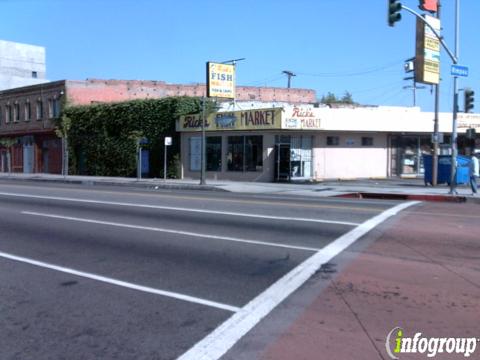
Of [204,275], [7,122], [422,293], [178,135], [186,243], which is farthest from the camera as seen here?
[7,122]

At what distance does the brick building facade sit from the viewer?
156ft

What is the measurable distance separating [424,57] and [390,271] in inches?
714

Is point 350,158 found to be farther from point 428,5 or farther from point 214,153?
point 428,5

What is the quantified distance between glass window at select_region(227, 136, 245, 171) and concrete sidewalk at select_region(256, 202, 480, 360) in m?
23.8

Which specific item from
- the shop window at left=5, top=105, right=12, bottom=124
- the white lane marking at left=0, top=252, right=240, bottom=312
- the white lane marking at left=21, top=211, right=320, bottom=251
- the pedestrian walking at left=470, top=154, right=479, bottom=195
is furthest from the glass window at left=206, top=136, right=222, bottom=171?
the shop window at left=5, top=105, right=12, bottom=124

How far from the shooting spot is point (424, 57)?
79.6 ft

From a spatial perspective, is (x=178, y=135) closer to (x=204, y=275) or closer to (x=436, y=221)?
(x=436, y=221)

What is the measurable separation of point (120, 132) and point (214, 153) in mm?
9227

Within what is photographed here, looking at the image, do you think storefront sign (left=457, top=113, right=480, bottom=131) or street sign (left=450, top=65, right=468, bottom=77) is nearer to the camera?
street sign (left=450, top=65, right=468, bottom=77)

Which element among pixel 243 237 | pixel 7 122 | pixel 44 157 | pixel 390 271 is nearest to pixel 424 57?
pixel 243 237

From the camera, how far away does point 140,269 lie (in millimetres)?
8578

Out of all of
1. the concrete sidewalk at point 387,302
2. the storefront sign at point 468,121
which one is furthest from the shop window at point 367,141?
the concrete sidewalk at point 387,302

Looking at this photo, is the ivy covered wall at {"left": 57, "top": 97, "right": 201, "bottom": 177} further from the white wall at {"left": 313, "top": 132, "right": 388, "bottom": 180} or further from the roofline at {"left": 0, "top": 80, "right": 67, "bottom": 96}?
the white wall at {"left": 313, "top": 132, "right": 388, "bottom": 180}

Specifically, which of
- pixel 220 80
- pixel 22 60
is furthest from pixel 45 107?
pixel 22 60
